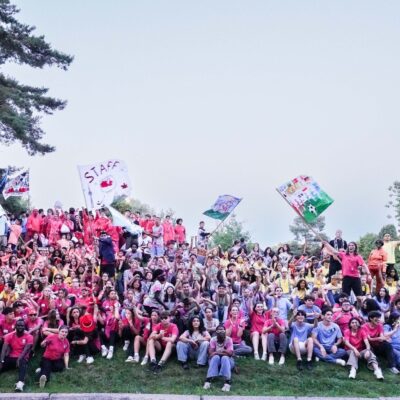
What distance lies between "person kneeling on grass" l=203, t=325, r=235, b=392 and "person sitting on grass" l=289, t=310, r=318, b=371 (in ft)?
5.03

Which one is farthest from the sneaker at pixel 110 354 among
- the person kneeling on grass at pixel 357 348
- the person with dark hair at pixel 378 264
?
the person with dark hair at pixel 378 264

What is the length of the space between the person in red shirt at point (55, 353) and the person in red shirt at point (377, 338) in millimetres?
6618

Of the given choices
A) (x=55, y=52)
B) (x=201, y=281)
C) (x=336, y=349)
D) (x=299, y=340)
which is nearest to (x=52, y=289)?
(x=201, y=281)

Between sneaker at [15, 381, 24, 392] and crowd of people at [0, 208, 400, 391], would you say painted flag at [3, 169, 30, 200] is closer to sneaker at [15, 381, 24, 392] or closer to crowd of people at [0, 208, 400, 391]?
crowd of people at [0, 208, 400, 391]

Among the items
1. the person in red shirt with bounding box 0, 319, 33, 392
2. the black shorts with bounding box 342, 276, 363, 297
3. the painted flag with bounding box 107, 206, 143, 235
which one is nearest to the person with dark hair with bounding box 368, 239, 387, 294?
the black shorts with bounding box 342, 276, 363, 297

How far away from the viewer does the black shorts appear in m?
13.8

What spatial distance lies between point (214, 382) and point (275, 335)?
2.03 m

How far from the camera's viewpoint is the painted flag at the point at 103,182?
1606 centimetres

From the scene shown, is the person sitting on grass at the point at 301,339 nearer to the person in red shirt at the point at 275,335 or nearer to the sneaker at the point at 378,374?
the person in red shirt at the point at 275,335

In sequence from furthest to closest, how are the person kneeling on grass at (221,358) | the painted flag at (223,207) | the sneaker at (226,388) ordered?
the painted flag at (223,207) → the person kneeling on grass at (221,358) → the sneaker at (226,388)

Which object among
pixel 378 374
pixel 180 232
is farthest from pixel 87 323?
pixel 180 232

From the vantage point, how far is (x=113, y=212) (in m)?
17.4

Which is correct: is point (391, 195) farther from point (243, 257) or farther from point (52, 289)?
point (52, 289)

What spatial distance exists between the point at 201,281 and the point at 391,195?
32.3 metres
